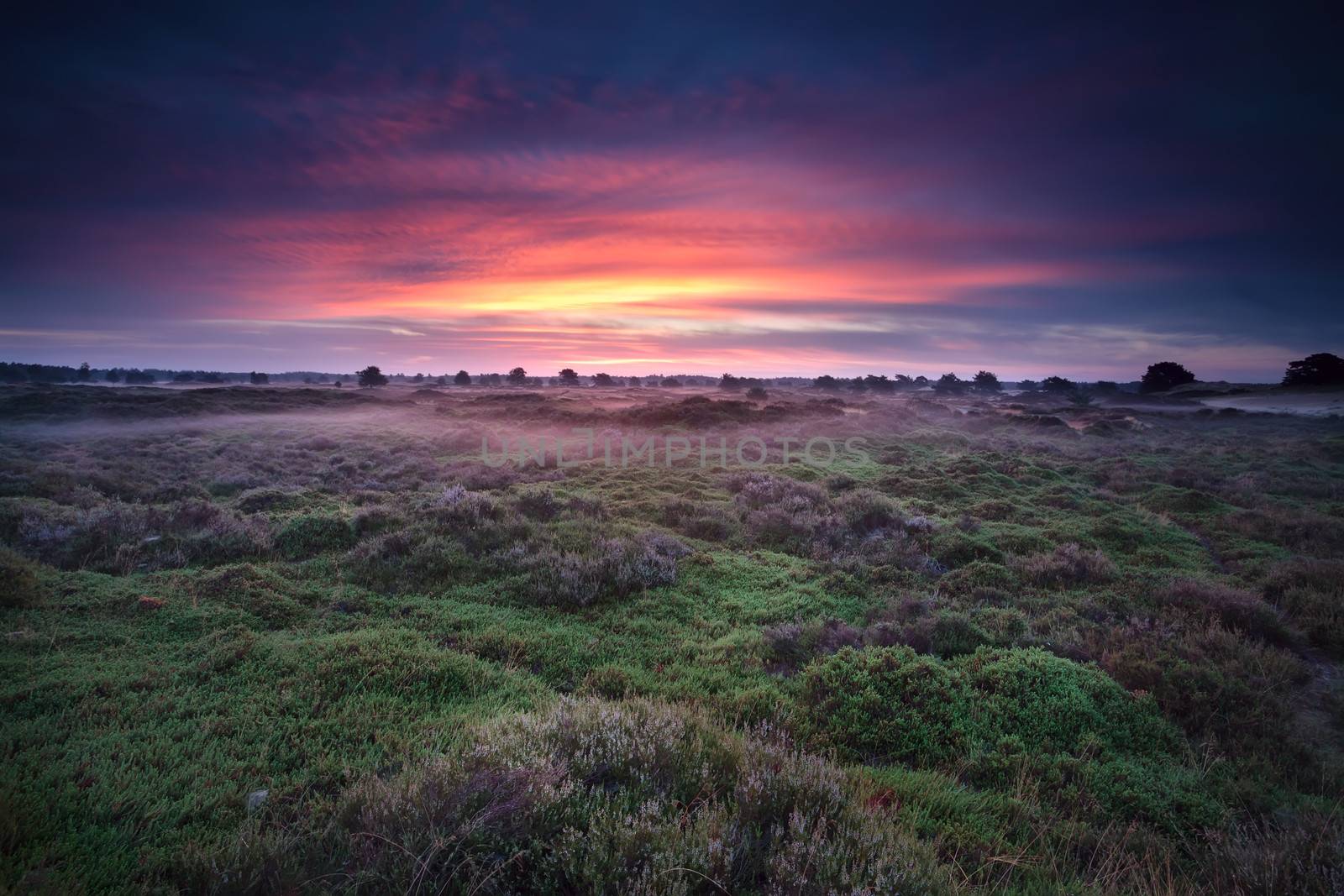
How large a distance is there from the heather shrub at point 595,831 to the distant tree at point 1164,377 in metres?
95.5

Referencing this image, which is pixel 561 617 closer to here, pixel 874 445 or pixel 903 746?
Answer: pixel 903 746

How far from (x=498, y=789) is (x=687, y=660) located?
13.4 ft

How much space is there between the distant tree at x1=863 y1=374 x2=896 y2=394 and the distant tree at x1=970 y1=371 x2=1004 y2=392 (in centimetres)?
1385

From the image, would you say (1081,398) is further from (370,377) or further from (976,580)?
(370,377)

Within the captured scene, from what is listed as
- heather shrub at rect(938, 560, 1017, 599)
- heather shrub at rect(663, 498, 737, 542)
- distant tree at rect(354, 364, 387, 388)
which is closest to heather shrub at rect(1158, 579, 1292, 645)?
heather shrub at rect(938, 560, 1017, 599)

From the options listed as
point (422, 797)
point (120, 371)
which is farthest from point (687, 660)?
point (120, 371)

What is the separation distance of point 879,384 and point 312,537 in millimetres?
90838

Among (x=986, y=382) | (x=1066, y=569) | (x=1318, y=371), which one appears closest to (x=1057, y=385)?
(x=986, y=382)

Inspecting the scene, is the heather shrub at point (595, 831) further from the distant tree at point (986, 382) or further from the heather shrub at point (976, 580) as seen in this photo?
the distant tree at point (986, 382)

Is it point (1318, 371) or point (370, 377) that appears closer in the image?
point (1318, 371)

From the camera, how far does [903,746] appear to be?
567cm

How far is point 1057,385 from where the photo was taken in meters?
80.4

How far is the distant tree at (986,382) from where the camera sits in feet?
287

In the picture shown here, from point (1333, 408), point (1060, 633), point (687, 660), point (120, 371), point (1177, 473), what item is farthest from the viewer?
point (120, 371)
